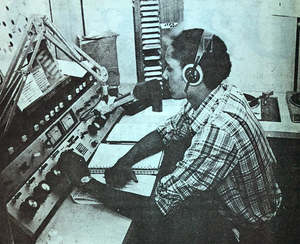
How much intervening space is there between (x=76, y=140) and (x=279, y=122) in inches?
40.5

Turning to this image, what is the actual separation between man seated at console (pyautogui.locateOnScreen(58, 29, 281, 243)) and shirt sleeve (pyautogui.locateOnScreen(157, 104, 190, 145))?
26 millimetres

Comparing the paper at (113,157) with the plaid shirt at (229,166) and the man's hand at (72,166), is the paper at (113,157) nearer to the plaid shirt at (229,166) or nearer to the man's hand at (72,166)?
the man's hand at (72,166)

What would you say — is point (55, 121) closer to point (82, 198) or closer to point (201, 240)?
point (82, 198)

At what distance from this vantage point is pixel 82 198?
4.69ft

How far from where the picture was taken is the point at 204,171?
133cm

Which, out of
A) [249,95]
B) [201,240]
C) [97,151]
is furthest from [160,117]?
[201,240]

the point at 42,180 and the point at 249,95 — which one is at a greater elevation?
the point at 249,95

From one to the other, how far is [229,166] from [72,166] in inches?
26.2

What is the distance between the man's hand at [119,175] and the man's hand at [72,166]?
94 millimetres

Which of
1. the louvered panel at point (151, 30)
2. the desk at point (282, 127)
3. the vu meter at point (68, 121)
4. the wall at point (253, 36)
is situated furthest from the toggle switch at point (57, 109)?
the desk at point (282, 127)

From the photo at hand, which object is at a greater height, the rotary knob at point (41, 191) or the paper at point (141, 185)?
the rotary knob at point (41, 191)

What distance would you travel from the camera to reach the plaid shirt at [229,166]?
133 cm

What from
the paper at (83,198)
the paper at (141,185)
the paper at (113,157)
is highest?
the paper at (113,157)

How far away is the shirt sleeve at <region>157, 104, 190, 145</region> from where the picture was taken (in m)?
1.67
